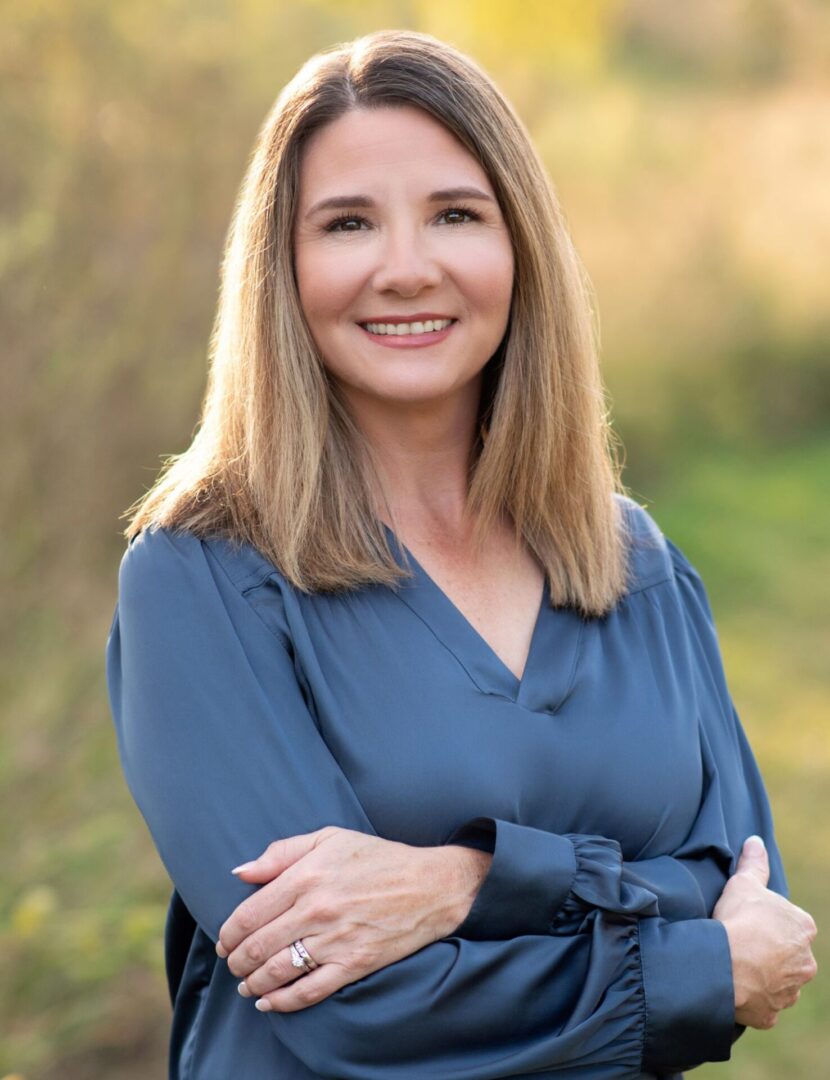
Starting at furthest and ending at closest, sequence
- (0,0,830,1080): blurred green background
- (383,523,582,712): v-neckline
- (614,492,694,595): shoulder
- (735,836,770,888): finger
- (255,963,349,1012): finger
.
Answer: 1. (0,0,830,1080): blurred green background
2. (614,492,694,595): shoulder
3. (735,836,770,888): finger
4. (383,523,582,712): v-neckline
5. (255,963,349,1012): finger

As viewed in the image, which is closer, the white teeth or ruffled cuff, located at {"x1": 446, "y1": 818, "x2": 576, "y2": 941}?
ruffled cuff, located at {"x1": 446, "y1": 818, "x2": 576, "y2": 941}

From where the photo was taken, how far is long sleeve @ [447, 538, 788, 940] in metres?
1.92

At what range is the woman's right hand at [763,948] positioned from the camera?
1992 millimetres

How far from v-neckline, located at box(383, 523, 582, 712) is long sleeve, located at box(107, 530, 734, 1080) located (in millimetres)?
226

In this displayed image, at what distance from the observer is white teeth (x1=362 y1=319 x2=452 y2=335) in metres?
2.13

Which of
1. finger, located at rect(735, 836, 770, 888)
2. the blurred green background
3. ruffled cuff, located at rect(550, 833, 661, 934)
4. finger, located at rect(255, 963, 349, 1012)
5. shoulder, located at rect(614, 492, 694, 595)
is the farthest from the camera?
the blurred green background

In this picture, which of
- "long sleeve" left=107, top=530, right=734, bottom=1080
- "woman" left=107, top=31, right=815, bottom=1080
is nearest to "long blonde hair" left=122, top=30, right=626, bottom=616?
"woman" left=107, top=31, right=815, bottom=1080

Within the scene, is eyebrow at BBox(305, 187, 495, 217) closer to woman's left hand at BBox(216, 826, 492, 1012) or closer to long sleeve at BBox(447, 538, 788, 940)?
long sleeve at BBox(447, 538, 788, 940)

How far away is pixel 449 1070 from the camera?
73.1 inches

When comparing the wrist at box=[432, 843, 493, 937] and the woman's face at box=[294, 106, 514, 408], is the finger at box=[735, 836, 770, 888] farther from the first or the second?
Answer: the woman's face at box=[294, 106, 514, 408]

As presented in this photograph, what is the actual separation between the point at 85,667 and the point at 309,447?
2.29 meters

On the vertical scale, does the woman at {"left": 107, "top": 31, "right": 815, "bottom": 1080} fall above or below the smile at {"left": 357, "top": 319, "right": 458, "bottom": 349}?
below

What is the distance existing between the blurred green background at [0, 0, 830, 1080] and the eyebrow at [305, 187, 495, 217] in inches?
30.8

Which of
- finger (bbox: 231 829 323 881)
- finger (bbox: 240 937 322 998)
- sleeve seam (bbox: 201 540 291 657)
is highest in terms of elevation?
sleeve seam (bbox: 201 540 291 657)
